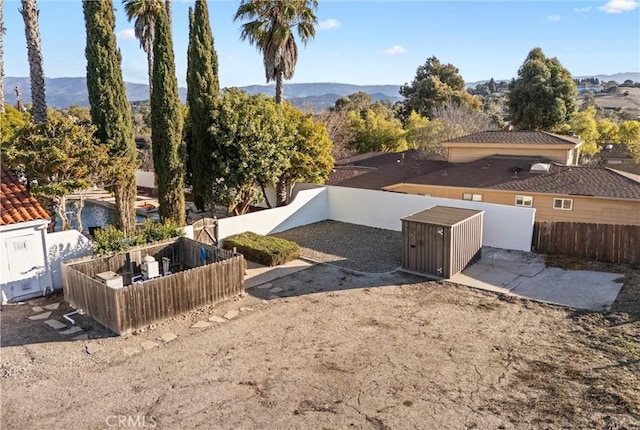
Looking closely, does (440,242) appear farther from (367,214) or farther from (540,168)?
(540,168)

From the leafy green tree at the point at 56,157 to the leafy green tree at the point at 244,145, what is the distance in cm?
476

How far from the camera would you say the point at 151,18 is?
101 feet

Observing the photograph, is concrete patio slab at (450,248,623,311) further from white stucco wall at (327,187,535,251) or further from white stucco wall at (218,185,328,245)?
white stucco wall at (218,185,328,245)

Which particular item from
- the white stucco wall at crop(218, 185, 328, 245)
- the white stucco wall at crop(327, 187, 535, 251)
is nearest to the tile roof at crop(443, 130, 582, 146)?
the white stucco wall at crop(327, 187, 535, 251)

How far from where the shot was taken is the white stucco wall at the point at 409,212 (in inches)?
658

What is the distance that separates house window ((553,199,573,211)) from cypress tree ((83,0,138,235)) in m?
18.5

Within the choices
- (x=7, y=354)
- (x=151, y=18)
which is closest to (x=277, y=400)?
(x=7, y=354)

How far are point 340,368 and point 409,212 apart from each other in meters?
11.8

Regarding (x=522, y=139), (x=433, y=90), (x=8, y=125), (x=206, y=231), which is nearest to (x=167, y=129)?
(x=206, y=231)

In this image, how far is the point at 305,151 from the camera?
2192cm

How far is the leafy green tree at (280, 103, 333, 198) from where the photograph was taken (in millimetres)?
21375

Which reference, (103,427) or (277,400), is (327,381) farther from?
(103,427)
